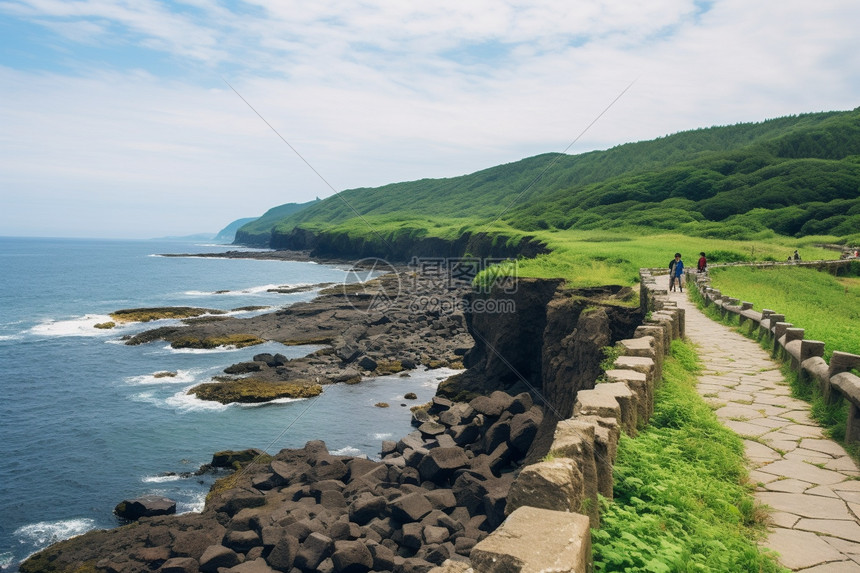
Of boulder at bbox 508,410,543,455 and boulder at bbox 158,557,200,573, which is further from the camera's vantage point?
boulder at bbox 508,410,543,455

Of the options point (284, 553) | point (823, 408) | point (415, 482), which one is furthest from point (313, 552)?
point (823, 408)

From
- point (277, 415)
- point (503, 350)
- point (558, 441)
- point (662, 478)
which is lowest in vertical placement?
point (277, 415)

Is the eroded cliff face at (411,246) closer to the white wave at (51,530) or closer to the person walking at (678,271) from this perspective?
the person walking at (678,271)

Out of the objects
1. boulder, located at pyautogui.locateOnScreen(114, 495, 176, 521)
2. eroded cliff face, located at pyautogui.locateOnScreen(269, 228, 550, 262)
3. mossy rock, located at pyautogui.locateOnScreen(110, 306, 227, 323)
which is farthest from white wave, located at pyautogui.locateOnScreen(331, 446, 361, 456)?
mossy rock, located at pyautogui.locateOnScreen(110, 306, 227, 323)

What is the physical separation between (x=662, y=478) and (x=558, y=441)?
1.57 meters

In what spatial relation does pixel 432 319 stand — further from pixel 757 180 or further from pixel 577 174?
pixel 577 174

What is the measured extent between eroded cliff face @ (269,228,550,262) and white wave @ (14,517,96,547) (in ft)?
123

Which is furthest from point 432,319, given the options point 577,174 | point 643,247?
point 577,174

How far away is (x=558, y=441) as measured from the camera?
217 inches

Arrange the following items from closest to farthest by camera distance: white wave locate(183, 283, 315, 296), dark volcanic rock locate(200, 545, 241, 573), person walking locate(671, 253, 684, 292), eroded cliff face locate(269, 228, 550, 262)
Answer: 1. dark volcanic rock locate(200, 545, 241, 573)
2. person walking locate(671, 253, 684, 292)
3. eroded cliff face locate(269, 228, 550, 262)
4. white wave locate(183, 283, 315, 296)

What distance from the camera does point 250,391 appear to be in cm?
3002

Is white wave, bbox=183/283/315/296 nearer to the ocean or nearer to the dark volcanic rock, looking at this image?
the ocean

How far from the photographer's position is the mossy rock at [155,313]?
53.4m

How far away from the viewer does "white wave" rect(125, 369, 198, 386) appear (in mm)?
32875
